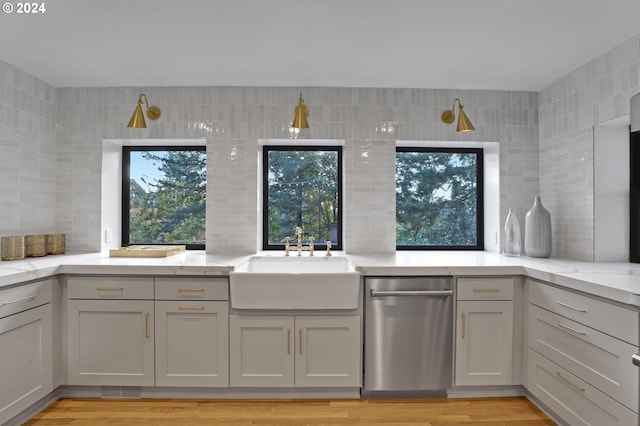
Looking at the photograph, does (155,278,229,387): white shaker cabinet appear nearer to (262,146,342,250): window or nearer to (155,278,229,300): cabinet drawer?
(155,278,229,300): cabinet drawer

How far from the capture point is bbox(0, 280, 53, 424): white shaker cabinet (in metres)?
1.96

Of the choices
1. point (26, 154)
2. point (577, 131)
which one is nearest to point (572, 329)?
point (577, 131)

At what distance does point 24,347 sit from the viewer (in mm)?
2084

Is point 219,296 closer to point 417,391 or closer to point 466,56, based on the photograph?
point 417,391

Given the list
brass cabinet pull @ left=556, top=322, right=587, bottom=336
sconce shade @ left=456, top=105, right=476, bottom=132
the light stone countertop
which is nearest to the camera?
brass cabinet pull @ left=556, top=322, right=587, bottom=336

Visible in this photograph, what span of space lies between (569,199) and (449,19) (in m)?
1.67

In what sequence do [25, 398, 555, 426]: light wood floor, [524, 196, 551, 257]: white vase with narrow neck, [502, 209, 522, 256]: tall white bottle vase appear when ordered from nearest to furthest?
1. [25, 398, 555, 426]: light wood floor
2. [524, 196, 551, 257]: white vase with narrow neck
3. [502, 209, 522, 256]: tall white bottle vase

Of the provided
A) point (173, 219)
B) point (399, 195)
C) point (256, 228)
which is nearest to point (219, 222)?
point (256, 228)

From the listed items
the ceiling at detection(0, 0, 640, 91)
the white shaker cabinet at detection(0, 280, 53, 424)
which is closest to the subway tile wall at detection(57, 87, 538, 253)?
the ceiling at detection(0, 0, 640, 91)

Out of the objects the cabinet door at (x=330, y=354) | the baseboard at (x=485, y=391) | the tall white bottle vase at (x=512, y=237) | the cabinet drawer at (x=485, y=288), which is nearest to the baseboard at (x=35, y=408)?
the cabinet door at (x=330, y=354)

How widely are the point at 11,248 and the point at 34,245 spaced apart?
19cm

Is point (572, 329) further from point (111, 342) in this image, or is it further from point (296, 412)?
point (111, 342)

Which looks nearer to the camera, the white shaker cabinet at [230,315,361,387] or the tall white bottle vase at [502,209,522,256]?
the white shaker cabinet at [230,315,361,387]

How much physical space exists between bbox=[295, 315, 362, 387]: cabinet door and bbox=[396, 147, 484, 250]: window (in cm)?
129
